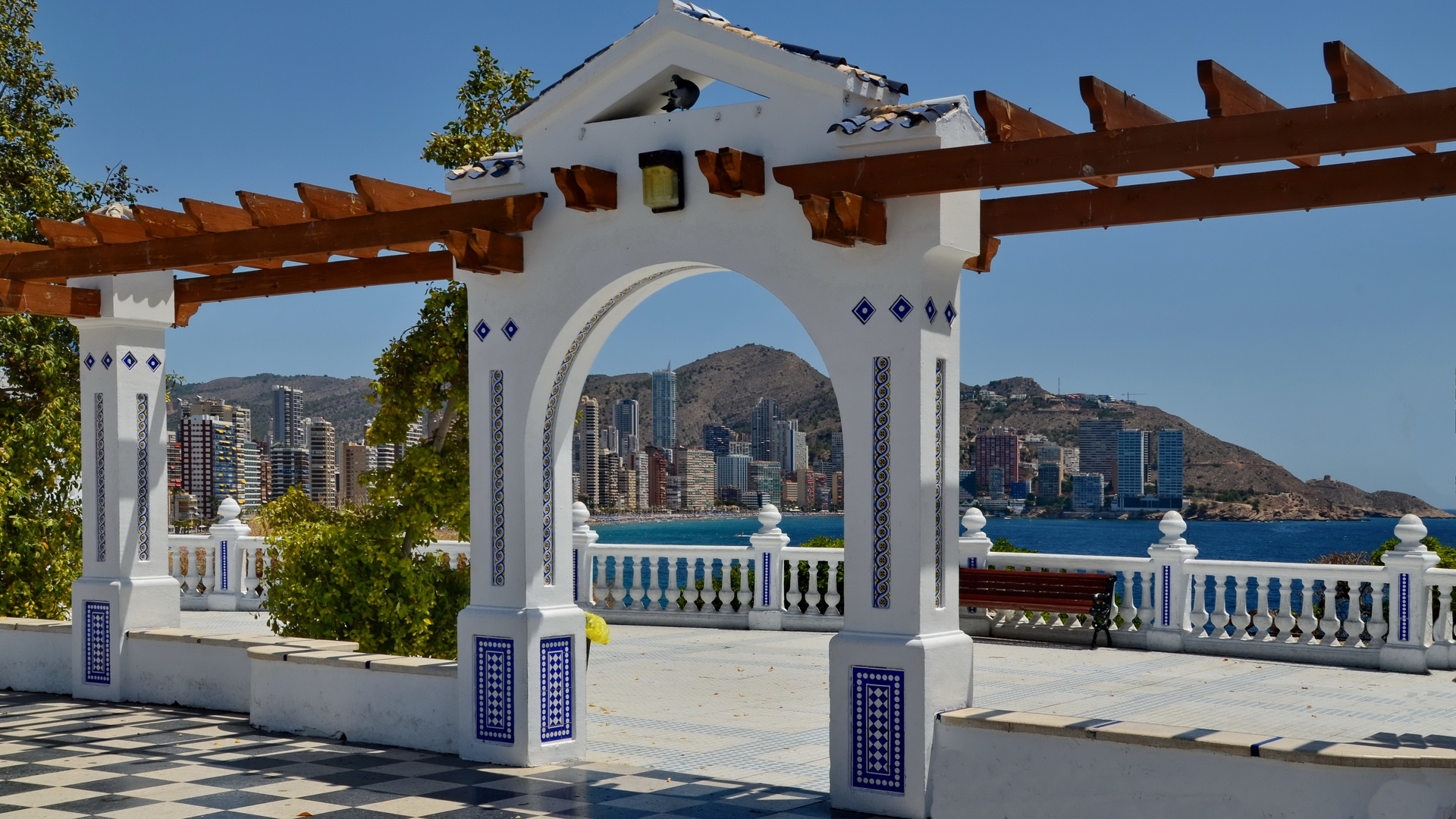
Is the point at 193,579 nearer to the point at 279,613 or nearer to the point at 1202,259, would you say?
the point at 279,613

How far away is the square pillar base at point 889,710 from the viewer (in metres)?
5.87

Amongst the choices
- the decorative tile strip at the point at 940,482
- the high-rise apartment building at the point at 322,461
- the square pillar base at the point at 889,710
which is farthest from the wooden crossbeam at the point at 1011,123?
the high-rise apartment building at the point at 322,461

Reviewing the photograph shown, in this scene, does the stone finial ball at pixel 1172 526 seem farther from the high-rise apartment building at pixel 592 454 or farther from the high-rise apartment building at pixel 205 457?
the high-rise apartment building at pixel 592 454

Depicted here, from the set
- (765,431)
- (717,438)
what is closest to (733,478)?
(765,431)

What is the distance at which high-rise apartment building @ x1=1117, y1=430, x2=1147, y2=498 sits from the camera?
7131 centimetres

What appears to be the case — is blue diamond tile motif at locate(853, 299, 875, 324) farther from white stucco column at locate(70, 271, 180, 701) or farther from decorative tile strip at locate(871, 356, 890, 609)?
white stucco column at locate(70, 271, 180, 701)

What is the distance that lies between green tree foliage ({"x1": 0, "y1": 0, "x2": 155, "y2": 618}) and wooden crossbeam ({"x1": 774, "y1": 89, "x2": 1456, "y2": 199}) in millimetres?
7679

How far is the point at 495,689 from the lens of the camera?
7199 millimetres

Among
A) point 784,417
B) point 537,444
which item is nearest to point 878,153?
point 537,444

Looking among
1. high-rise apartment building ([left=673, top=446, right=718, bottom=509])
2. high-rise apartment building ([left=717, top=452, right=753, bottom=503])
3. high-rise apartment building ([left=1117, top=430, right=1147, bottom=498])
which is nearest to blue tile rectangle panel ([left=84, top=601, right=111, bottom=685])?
high-rise apartment building ([left=717, top=452, right=753, bottom=503])

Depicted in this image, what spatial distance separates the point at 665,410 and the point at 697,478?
800 centimetres

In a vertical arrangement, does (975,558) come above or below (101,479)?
below

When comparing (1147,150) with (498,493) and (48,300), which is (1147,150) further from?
(48,300)

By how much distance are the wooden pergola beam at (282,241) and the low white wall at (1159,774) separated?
3.49 m
